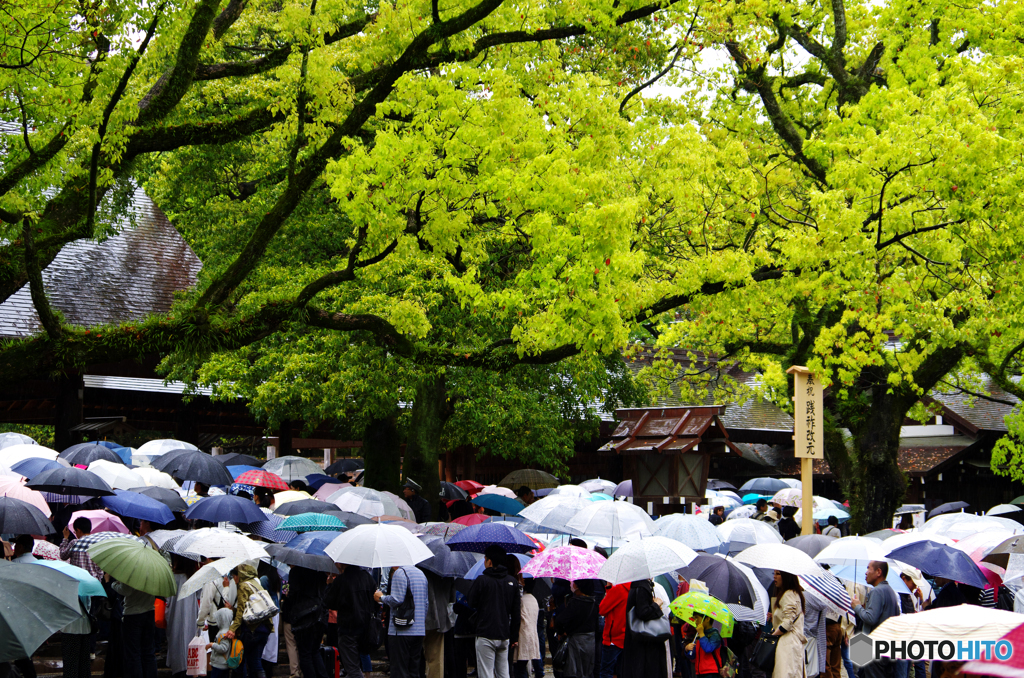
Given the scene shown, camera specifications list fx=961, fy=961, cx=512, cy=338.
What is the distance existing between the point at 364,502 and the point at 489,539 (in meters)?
4.49

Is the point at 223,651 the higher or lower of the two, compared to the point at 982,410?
lower

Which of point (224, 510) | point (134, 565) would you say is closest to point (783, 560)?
point (134, 565)

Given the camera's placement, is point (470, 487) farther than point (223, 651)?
Yes

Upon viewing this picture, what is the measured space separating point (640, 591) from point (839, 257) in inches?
276

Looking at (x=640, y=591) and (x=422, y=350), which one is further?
(x=422, y=350)

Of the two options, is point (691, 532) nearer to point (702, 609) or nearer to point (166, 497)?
point (702, 609)

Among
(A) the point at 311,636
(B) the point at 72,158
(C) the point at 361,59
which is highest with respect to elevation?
(C) the point at 361,59

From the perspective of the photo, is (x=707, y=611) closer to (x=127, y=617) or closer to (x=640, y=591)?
(x=640, y=591)

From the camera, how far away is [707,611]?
8.20 meters

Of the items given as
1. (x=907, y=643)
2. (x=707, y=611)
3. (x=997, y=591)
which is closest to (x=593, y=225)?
(x=707, y=611)

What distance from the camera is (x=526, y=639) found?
1012 cm

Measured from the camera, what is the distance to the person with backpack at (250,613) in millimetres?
8961

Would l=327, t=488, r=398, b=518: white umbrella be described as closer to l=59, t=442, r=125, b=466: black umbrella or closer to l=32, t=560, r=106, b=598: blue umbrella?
l=59, t=442, r=125, b=466: black umbrella

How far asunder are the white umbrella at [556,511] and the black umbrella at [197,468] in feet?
19.9
